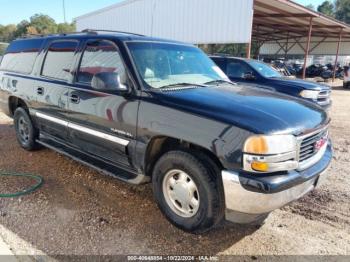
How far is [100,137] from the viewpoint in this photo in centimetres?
388

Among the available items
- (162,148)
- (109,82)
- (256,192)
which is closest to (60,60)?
(109,82)

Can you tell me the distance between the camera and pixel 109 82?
11.1 feet

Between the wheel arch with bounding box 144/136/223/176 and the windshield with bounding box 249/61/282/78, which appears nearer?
the wheel arch with bounding box 144/136/223/176

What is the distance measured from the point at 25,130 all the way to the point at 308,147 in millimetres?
4638

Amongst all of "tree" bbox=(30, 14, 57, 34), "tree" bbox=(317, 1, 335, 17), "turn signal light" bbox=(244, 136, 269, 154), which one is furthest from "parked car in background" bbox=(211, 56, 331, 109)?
"tree" bbox=(317, 1, 335, 17)

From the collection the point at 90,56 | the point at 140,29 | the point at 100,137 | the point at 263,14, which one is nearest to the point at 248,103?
the point at 100,137

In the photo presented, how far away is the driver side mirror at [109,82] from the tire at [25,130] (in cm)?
247

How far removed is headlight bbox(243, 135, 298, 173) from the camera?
8.71ft

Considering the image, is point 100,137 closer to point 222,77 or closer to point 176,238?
point 176,238

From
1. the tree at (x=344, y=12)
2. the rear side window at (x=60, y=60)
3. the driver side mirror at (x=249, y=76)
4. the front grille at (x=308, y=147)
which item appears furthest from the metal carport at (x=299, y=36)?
the tree at (x=344, y=12)

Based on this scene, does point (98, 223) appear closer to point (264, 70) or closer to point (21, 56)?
point (21, 56)

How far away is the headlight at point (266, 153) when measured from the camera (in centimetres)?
265

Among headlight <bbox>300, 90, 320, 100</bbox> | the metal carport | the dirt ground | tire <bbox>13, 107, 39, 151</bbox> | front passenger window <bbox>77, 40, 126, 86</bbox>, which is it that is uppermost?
the metal carport

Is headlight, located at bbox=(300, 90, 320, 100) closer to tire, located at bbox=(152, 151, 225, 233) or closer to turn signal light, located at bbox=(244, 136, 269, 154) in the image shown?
tire, located at bbox=(152, 151, 225, 233)
